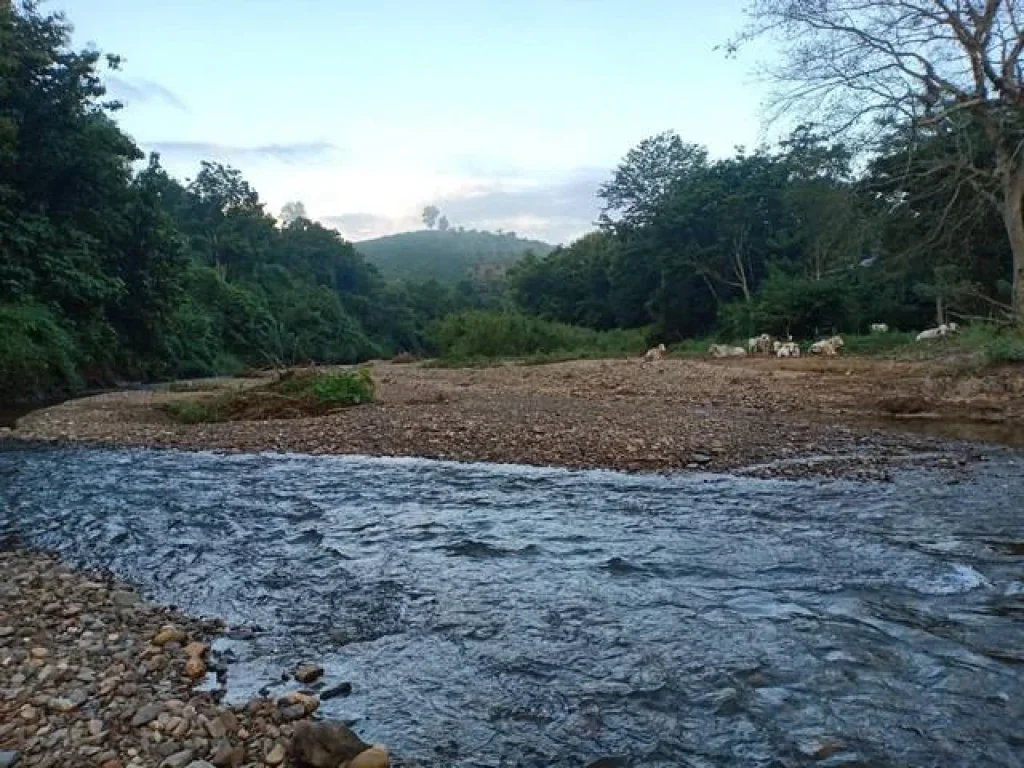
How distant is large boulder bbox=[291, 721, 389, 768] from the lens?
3.13m

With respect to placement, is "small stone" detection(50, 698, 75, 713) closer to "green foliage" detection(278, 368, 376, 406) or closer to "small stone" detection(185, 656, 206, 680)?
"small stone" detection(185, 656, 206, 680)

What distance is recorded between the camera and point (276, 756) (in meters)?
3.21

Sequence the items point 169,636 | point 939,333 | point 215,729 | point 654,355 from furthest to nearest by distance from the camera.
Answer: point 654,355, point 939,333, point 169,636, point 215,729

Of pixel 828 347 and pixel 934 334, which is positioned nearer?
pixel 934 334

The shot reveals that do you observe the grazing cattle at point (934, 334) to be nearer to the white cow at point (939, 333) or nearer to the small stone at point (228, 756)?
the white cow at point (939, 333)

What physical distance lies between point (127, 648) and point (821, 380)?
15.7 metres

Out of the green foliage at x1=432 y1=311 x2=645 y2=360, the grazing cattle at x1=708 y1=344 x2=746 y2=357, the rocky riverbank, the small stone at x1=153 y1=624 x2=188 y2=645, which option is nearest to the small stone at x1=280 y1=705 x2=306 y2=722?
the rocky riverbank

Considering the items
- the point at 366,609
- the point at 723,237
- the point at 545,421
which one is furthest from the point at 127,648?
the point at 723,237

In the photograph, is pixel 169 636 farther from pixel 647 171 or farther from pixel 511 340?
pixel 647 171

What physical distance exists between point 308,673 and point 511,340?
→ 31413 mm

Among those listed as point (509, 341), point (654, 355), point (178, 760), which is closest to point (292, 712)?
point (178, 760)

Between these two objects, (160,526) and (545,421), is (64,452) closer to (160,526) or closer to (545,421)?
(160,526)

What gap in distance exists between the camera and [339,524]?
7.06 metres

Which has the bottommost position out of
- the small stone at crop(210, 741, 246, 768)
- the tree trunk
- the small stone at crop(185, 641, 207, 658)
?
the small stone at crop(185, 641, 207, 658)
